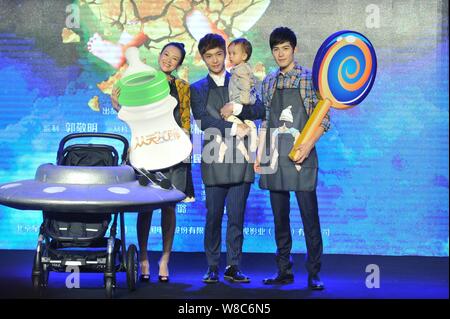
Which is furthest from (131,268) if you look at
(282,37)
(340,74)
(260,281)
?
(340,74)

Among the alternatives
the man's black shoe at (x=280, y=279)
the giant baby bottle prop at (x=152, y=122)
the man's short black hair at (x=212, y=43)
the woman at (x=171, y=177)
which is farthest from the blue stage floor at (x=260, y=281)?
the man's short black hair at (x=212, y=43)

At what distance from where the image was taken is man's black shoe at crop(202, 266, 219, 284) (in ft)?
17.6

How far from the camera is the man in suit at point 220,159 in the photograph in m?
5.43

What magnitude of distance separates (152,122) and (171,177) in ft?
1.30

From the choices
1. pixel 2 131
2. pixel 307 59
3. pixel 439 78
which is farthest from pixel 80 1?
pixel 439 78

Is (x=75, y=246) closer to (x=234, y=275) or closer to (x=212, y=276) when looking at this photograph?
(x=212, y=276)

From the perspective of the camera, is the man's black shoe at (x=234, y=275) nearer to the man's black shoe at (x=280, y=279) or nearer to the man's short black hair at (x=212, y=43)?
the man's black shoe at (x=280, y=279)

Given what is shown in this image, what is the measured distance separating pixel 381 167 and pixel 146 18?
2.15m

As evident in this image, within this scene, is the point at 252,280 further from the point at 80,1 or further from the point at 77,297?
the point at 80,1

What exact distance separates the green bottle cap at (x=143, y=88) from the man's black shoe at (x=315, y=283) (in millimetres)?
1465

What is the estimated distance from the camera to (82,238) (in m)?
4.86

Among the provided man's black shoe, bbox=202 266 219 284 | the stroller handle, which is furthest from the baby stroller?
man's black shoe, bbox=202 266 219 284

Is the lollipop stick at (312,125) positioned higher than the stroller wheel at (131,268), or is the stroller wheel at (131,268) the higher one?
the lollipop stick at (312,125)

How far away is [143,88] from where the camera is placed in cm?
563
